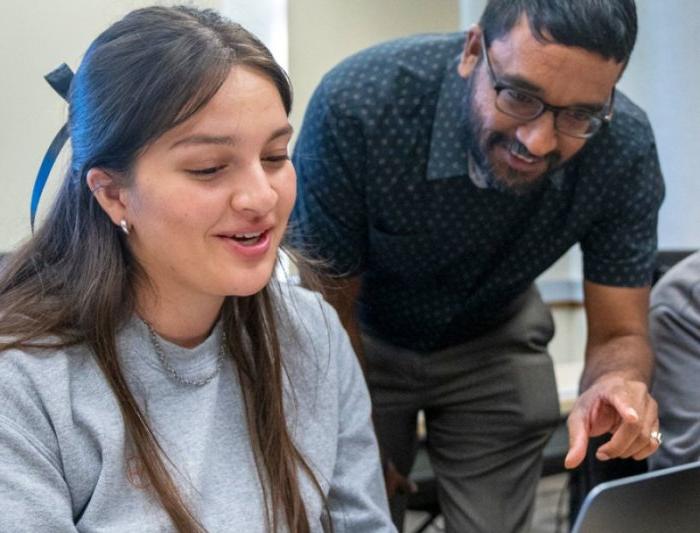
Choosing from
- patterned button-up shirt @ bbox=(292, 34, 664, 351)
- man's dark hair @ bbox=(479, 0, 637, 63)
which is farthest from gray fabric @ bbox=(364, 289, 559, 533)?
man's dark hair @ bbox=(479, 0, 637, 63)

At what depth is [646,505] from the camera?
2.78 feet

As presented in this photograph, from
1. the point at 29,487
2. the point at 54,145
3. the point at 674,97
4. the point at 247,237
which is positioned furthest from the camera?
the point at 674,97

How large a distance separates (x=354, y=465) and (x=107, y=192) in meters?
0.49

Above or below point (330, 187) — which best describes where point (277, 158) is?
above

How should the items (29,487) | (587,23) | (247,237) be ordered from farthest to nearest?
(587,23) → (247,237) → (29,487)

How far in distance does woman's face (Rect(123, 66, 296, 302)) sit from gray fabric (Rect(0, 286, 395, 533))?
12 centimetres

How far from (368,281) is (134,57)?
2.68 ft

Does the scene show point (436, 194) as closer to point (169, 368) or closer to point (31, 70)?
point (169, 368)

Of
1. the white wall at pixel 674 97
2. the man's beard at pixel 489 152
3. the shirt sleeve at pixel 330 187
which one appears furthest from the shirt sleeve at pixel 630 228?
the white wall at pixel 674 97

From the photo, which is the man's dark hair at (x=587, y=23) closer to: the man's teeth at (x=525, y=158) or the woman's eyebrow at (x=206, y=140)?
the man's teeth at (x=525, y=158)

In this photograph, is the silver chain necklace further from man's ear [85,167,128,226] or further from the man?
the man

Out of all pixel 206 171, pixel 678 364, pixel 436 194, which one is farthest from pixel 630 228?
pixel 206 171

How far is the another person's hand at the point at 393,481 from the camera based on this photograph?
1.92 meters

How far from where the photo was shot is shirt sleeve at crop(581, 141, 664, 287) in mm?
1682
